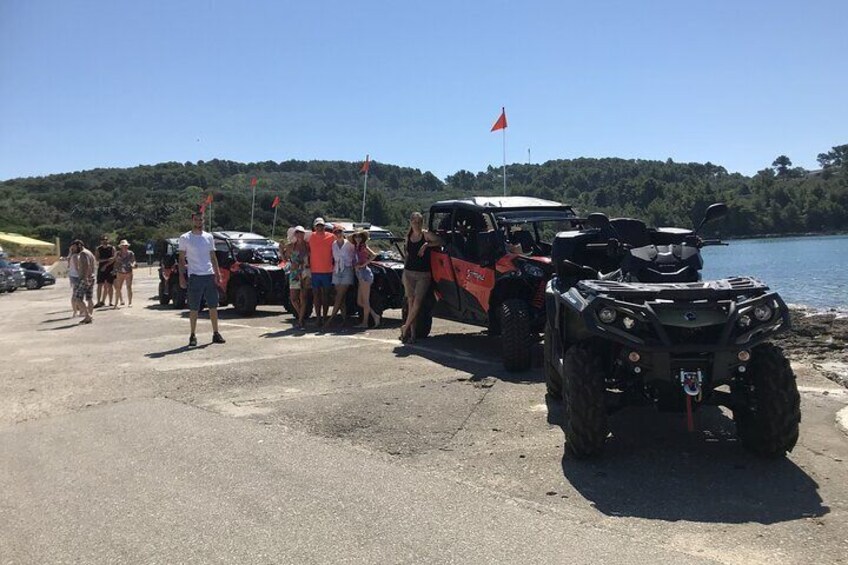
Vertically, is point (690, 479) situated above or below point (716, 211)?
below

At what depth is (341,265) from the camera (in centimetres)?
1231

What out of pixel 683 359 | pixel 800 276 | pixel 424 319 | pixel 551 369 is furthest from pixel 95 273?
pixel 800 276

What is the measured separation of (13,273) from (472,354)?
29925 mm

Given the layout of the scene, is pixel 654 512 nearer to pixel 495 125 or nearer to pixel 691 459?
pixel 691 459

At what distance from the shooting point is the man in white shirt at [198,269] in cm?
1059

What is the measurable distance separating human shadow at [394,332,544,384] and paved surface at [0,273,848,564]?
156mm

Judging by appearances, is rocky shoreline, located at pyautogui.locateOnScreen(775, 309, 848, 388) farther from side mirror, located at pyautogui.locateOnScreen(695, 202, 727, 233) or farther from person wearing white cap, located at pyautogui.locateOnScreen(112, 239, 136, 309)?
person wearing white cap, located at pyautogui.locateOnScreen(112, 239, 136, 309)

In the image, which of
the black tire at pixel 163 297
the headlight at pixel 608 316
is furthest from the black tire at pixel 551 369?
the black tire at pixel 163 297

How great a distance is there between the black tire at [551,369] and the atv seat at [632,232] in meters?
1.01

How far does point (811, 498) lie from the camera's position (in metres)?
4.22

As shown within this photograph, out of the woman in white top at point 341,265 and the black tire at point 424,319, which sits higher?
the woman in white top at point 341,265

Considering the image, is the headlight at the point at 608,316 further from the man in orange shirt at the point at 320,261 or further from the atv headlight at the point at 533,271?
the man in orange shirt at the point at 320,261

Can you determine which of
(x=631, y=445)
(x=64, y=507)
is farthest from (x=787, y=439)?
(x=64, y=507)

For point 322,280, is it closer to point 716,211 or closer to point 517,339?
point 517,339
